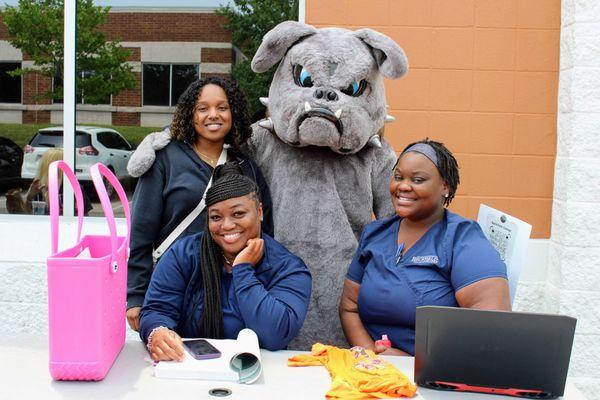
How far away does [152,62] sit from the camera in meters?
4.27

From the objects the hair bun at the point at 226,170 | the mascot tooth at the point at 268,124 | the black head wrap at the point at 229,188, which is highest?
the mascot tooth at the point at 268,124

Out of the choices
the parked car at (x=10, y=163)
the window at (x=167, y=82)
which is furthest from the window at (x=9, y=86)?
the window at (x=167, y=82)

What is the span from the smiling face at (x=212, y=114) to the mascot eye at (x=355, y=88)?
1.58ft

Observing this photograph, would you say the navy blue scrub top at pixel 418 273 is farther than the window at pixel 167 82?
No

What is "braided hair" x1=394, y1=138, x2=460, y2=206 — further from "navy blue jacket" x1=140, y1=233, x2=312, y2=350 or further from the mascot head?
"navy blue jacket" x1=140, y1=233, x2=312, y2=350

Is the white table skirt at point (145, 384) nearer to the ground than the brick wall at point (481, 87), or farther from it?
nearer to the ground

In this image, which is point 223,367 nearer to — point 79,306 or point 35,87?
point 79,306

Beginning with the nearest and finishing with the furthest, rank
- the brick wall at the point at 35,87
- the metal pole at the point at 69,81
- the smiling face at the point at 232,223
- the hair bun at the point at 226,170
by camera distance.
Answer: the smiling face at the point at 232,223 < the hair bun at the point at 226,170 < the metal pole at the point at 69,81 < the brick wall at the point at 35,87

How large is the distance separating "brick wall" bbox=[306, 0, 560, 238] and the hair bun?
5.35 feet

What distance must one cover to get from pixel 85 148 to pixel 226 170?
2.10 meters

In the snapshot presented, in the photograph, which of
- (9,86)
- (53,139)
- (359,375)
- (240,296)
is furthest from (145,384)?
(9,86)

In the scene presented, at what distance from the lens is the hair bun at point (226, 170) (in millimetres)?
2488

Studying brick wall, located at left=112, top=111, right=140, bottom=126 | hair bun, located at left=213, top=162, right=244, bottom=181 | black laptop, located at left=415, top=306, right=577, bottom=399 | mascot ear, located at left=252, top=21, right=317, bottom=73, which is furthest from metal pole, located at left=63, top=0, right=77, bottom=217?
black laptop, located at left=415, top=306, right=577, bottom=399

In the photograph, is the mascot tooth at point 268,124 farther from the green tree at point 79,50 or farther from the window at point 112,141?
the green tree at point 79,50
